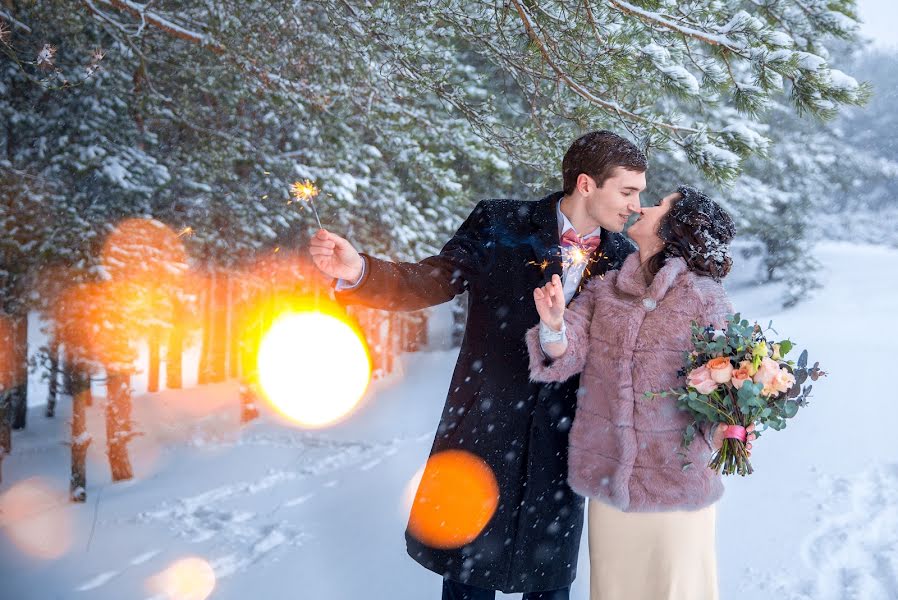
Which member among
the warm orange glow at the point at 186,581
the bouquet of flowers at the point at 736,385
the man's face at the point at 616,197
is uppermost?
the man's face at the point at 616,197

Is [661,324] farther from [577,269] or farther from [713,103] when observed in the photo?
[713,103]

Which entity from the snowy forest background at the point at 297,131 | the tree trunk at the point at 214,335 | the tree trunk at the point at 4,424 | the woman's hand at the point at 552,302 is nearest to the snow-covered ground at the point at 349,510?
the snowy forest background at the point at 297,131

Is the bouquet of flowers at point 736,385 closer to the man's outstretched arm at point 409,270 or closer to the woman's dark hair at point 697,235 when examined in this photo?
the woman's dark hair at point 697,235

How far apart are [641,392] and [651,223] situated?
802mm

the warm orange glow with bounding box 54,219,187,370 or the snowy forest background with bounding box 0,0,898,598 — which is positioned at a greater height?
the snowy forest background with bounding box 0,0,898,598

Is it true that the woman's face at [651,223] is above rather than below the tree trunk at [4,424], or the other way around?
above

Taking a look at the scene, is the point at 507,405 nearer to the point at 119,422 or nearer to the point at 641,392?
the point at 641,392

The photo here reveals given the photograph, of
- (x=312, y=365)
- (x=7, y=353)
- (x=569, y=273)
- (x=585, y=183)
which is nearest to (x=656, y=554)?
(x=569, y=273)

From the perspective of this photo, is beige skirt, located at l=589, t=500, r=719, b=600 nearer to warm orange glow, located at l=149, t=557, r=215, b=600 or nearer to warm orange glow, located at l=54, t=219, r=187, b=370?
warm orange glow, located at l=149, t=557, r=215, b=600

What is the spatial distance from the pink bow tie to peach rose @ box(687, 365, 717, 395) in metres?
0.94

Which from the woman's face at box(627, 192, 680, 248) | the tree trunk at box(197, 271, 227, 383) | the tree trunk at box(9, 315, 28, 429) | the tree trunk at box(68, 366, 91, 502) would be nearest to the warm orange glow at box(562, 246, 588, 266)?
the woman's face at box(627, 192, 680, 248)

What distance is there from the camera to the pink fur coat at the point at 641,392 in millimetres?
2922

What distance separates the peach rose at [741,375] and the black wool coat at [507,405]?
2.77ft

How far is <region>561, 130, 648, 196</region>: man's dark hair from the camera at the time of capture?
3234 mm
